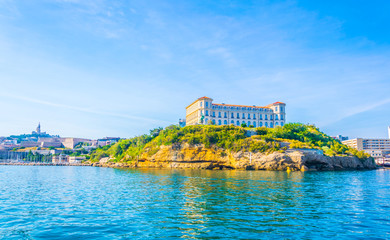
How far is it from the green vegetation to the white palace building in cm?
1342

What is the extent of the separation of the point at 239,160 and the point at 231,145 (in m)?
5.32

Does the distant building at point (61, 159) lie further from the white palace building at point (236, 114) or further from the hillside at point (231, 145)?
the white palace building at point (236, 114)

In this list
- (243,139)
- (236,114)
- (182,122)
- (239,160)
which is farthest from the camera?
(182,122)

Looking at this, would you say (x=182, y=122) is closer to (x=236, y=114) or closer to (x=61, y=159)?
(x=236, y=114)

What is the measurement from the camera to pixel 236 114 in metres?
110

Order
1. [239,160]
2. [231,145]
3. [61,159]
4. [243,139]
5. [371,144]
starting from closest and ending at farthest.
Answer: [239,160] < [231,145] < [243,139] < [61,159] < [371,144]

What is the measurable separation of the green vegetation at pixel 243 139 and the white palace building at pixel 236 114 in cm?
1342

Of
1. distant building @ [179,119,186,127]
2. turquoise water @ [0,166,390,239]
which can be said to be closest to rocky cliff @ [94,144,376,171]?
distant building @ [179,119,186,127]

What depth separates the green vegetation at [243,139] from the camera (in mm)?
74812

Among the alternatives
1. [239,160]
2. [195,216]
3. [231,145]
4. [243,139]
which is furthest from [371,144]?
[195,216]

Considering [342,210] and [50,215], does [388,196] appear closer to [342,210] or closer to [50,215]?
[342,210]

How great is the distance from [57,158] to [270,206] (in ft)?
566

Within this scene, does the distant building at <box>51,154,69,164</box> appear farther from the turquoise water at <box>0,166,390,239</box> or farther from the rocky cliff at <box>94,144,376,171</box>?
the turquoise water at <box>0,166,390,239</box>

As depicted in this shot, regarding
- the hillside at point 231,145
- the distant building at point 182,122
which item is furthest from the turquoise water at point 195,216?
the distant building at point 182,122
